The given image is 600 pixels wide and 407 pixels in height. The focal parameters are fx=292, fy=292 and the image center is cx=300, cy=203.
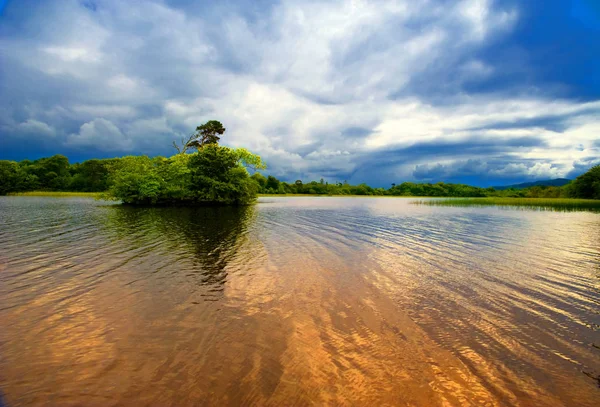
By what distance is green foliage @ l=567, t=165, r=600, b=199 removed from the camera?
9181 centimetres

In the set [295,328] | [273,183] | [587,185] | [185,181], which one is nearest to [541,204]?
[587,185]

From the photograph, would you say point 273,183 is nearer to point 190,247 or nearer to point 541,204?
point 541,204

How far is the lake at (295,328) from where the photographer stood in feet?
17.4

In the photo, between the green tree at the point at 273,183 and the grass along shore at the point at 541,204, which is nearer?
the grass along shore at the point at 541,204

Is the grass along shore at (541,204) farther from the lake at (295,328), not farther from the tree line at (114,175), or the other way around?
the lake at (295,328)

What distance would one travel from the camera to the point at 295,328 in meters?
7.68

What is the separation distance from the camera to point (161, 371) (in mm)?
5707

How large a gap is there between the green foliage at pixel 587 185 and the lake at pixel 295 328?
109297 millimetres

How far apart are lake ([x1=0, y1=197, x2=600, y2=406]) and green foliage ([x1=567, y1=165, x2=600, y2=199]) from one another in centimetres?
10930

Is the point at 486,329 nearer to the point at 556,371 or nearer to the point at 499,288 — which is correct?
the point at 556,371

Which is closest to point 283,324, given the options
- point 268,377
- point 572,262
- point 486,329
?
point 268,377

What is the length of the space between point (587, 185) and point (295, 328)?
5002 inches

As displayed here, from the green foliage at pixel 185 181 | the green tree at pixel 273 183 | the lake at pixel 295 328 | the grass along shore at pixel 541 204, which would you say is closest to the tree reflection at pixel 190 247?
the lake at pixel 295 328

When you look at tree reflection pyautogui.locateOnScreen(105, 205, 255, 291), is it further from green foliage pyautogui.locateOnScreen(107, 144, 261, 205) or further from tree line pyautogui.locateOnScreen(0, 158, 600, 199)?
tree line pyautogui.locateOnScreen(0, 158, 600, 199)
